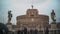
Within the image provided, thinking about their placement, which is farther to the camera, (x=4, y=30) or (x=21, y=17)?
(x=21, y=17)

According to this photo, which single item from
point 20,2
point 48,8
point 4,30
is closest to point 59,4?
point 48,8

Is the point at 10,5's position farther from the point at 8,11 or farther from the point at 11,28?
the point at 11,28

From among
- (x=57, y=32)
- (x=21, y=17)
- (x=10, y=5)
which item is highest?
(x=10, y=5)

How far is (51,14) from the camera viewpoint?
546 cm

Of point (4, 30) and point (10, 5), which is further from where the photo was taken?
point (10, 5)

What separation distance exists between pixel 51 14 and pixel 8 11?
58.3 inches

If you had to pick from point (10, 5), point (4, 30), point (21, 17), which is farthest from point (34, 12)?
point (4, 30)

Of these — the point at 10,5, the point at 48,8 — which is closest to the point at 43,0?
the point at 48,8

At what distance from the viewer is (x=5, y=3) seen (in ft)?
18.1

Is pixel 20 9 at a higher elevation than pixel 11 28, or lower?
higher

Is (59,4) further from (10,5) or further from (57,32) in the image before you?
(10,5)

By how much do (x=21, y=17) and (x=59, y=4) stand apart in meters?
1.38

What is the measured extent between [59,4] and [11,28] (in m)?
1.83

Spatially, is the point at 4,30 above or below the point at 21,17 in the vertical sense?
below
